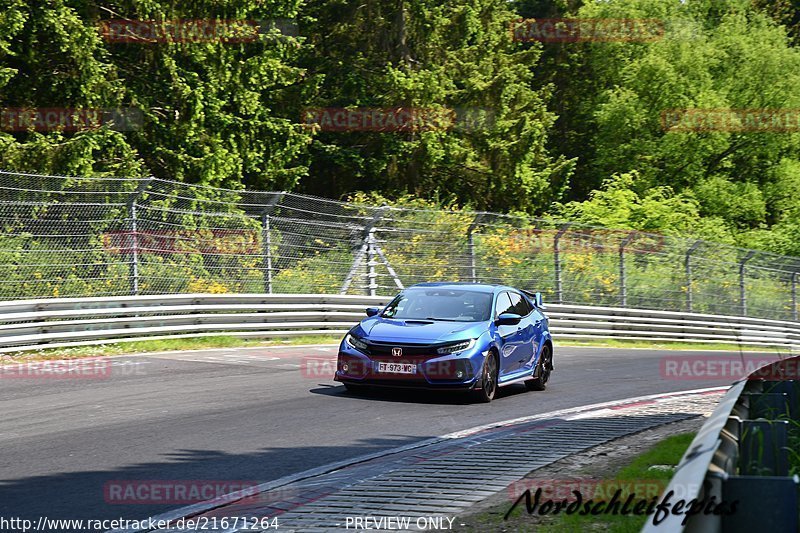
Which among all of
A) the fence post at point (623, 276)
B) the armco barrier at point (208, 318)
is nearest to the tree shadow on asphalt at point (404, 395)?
the armco barrier at point (208, 318)

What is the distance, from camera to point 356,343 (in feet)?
44.9

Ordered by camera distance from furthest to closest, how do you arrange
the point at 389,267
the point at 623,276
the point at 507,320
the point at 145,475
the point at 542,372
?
the point at 623,276 < the point at 389,267 < the point at 542,372 < the point at 507,320 < the point at 145,475

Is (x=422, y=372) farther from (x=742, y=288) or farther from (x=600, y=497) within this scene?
(x=742, y=288)

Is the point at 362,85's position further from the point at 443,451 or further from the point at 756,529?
the point at 756,529

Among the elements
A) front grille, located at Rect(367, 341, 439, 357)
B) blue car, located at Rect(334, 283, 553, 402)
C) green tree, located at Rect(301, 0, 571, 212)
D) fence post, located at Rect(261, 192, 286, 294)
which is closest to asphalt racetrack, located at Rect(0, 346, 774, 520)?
blue car, located at Rect(334, 283, 553, 402)

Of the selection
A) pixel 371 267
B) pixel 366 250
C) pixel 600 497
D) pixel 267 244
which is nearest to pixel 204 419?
pixel 600 497

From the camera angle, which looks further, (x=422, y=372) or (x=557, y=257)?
(x=557, y=257)

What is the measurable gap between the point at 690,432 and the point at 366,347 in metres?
4.05

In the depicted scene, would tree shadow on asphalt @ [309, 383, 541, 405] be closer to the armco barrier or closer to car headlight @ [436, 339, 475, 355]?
car headlight @ [436, 339, 475, 355]

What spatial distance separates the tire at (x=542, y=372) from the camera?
15.7m

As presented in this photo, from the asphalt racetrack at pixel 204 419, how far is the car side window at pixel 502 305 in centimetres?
114

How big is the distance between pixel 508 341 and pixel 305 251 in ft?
31.4

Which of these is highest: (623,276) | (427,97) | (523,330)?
(427,97)

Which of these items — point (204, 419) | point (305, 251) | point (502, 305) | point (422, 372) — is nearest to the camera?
point (204, 419)
